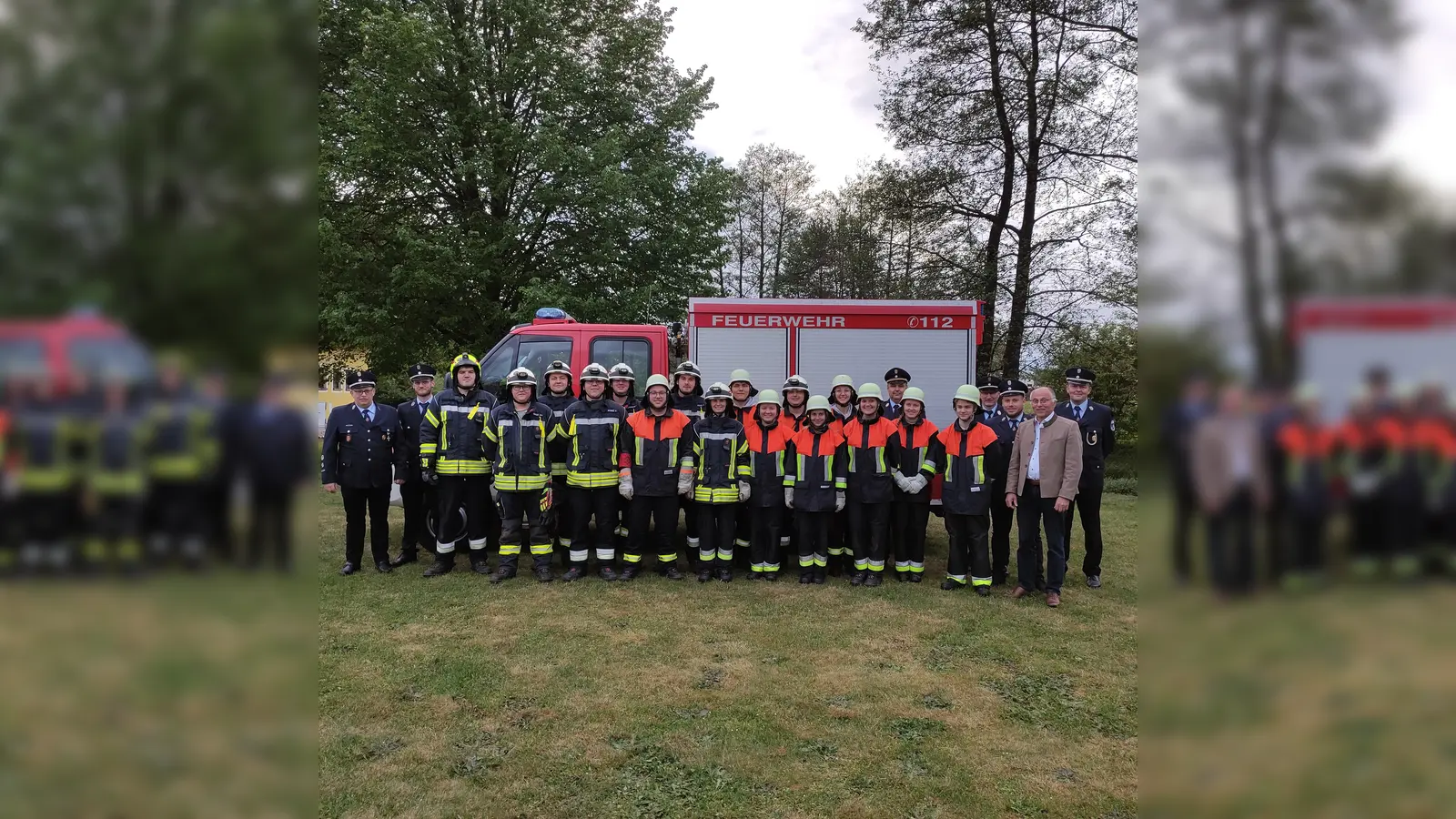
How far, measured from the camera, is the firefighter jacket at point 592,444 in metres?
6.76

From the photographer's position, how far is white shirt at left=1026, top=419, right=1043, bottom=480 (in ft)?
20.5

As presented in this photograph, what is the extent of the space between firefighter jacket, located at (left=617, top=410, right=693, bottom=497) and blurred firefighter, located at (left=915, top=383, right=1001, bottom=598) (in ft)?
7.77

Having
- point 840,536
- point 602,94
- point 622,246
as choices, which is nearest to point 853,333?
point 840,536

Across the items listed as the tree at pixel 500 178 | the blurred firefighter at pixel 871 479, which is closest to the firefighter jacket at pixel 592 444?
the blurred firefighter at pixel 871 479
